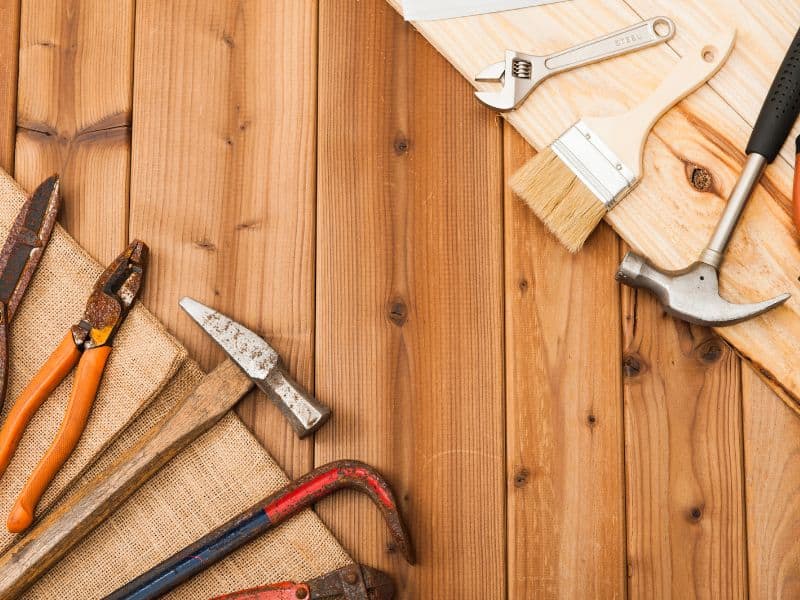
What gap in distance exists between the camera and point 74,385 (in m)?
1.08

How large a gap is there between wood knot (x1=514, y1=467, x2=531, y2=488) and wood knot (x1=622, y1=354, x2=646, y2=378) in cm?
20

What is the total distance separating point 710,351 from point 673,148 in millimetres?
292

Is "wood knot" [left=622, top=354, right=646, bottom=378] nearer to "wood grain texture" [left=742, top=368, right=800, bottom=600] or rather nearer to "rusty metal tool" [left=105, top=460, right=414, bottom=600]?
"wood grain texture" [left=742, top=368, right=800, bottom=600]

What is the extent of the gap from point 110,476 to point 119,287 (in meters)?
0.26

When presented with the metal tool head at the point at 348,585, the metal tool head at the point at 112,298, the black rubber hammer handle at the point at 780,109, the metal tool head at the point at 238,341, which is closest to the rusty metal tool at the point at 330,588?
the metal tool head at the point at 348,585

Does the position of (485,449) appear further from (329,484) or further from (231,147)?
(231,147)

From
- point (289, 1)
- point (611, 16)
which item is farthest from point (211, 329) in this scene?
point (611, 16)

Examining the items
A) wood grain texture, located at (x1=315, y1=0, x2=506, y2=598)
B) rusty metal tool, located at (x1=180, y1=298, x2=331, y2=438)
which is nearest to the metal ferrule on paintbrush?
wood grain texture, located at (x1=315, y1=0, x2=506, y2=598)

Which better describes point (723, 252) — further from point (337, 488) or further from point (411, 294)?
point (337, 488)

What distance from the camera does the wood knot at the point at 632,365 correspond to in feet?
3.64

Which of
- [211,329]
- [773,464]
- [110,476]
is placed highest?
[211,329]

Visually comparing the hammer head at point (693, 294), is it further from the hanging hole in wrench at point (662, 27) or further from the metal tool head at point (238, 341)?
the metal tool head at point (238, 341)

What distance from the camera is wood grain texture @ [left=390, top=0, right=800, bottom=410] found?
1083mm

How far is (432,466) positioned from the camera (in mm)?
1100
